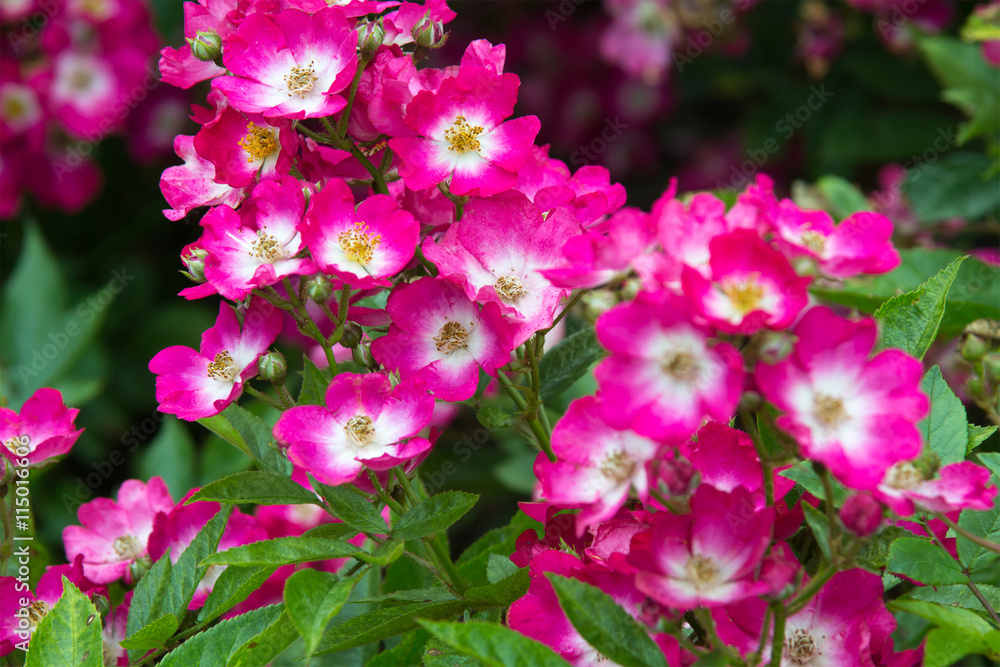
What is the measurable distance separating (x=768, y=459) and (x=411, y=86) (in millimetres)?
362

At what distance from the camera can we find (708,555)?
52cm

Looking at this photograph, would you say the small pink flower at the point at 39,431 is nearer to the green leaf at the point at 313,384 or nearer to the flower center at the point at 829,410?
the green leaf at the point at 313,384

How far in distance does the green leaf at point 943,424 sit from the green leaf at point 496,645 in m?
0.32

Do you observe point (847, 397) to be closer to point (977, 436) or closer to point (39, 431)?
point (977, 436)

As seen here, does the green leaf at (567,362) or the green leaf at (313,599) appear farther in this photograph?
the green leaf at (567,362)

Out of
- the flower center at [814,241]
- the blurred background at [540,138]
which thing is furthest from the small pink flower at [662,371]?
the blurred background at [540,138]

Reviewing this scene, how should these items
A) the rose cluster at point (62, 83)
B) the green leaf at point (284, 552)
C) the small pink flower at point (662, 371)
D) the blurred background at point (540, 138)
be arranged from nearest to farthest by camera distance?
the small pink flower at point (662, 371)
the green leaf at point (284, 552)
the blurred background at point (540, 138)
the rose cluster at point (62, 83)

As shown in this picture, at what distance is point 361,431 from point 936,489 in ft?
1.17

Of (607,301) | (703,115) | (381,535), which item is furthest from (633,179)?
(381,535)

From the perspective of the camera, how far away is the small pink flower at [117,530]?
0.83 meters

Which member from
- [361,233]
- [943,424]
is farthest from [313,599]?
[943,424]

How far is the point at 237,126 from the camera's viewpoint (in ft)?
2.20

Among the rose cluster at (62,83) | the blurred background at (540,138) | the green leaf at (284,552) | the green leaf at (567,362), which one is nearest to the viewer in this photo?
the green leaf at (284,552)

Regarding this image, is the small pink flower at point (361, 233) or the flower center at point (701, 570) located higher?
the small pink flower at point (361, 233)
